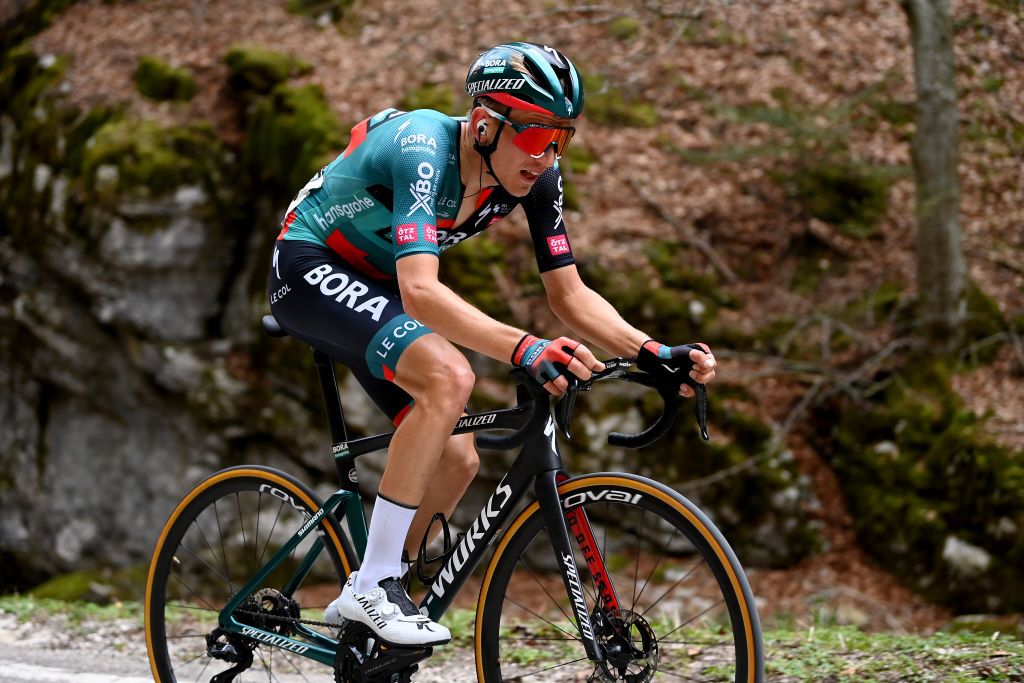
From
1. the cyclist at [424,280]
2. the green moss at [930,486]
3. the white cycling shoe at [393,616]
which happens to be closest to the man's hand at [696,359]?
the cyclist at [424,280]

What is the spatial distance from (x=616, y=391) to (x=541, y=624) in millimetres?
3734

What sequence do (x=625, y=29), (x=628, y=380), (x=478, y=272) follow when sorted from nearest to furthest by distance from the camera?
(x=628, y=380) → (x=478, y=272) → (x=625, y=29)

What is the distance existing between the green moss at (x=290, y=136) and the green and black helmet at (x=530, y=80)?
6.56m

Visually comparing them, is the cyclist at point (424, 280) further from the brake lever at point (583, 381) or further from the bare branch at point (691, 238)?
the bare branch at point (691, 238)

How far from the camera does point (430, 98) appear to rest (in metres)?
10.0

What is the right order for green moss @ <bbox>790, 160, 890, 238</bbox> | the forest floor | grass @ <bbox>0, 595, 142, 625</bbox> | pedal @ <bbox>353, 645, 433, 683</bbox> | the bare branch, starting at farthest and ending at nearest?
green moss @ <bbox>790, 160, 890, 238</bbox> → the bare branch → the forest floor → grass @ <bbox>0, 595, 142, 625</bbox> → pedal @ <bbox>353, 645, 433, 683</bbox>

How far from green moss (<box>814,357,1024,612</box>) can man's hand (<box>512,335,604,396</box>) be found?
5.46 metres

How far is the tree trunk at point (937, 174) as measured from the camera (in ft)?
24.6

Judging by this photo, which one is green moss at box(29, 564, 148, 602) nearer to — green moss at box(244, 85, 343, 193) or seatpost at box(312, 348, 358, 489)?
green moss at box(244, 85, 343, 193)

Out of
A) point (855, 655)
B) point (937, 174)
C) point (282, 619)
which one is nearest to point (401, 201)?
point (282, 619)

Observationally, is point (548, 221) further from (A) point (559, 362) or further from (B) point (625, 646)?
(B) point (625, 646)

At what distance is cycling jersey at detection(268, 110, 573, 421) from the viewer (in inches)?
116

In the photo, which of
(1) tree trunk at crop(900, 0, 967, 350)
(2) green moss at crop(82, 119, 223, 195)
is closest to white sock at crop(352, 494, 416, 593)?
(1) tree trunk at crop(900, 0, 967, 350)

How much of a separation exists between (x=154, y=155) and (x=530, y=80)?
7766 mm
